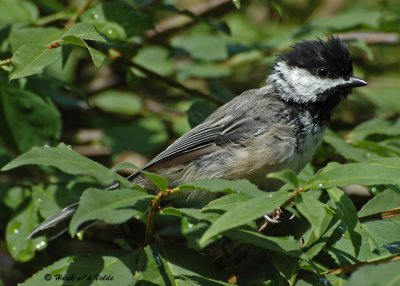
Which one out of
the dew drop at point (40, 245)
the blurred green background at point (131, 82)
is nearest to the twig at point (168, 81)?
the blurred green background at point (131, 82)

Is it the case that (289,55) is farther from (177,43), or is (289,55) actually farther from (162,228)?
(162,228)

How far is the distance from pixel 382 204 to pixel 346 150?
78cm

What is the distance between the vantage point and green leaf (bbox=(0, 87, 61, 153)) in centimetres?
338

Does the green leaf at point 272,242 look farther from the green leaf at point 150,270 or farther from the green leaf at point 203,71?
the green leaf at point 203,71

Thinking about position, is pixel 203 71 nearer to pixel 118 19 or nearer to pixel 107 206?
pixel 118 19

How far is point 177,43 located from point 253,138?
1178mm

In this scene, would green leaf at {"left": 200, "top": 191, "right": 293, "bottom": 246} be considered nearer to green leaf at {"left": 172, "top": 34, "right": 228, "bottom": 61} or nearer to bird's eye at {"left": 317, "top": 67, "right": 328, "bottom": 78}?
bird's eye at {"left": 317, "top": 67, "right": 328, "bottom": 78}

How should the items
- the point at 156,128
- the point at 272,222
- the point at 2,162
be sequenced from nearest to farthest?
the point at 272,222 < the point at 2,162 < the point at 156,128

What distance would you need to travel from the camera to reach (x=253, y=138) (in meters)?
3.37

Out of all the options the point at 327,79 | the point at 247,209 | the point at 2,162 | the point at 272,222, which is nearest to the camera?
the point at 247,209

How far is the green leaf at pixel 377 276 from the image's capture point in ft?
5.73

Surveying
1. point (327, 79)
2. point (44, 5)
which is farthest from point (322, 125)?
point (44, 5)

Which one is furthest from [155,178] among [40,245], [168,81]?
[168,81]

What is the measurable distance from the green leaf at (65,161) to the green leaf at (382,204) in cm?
92
